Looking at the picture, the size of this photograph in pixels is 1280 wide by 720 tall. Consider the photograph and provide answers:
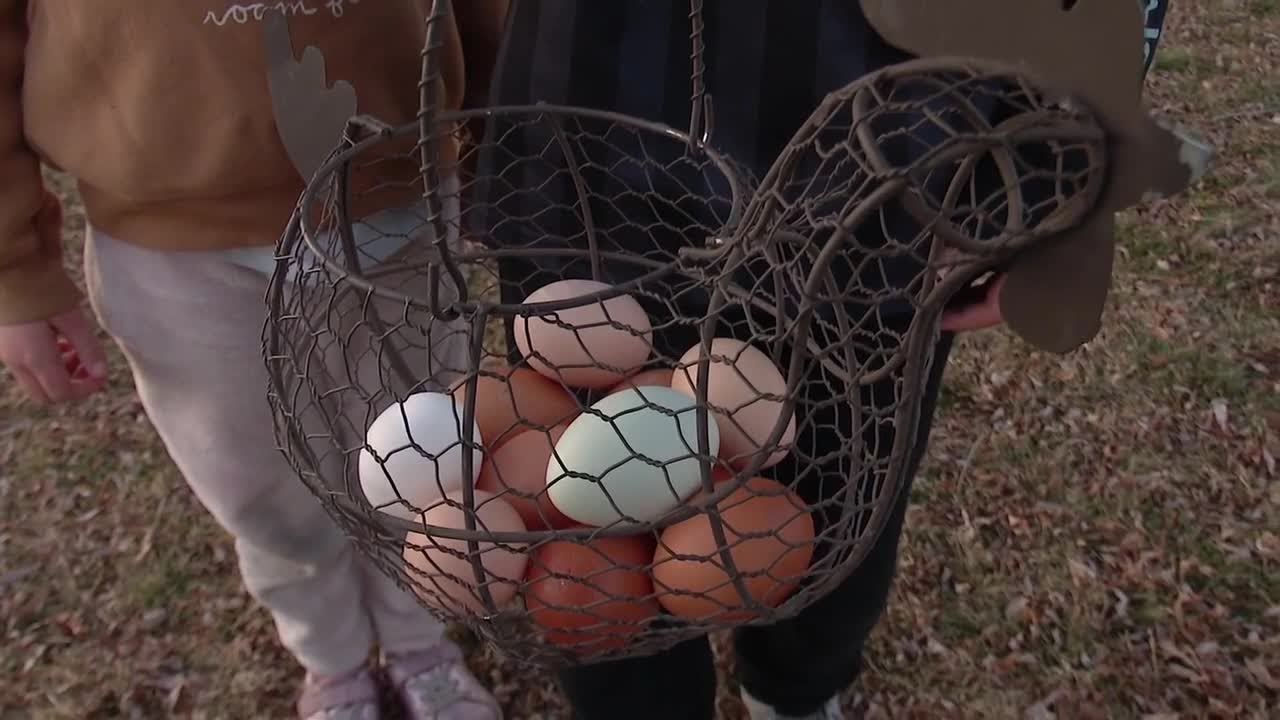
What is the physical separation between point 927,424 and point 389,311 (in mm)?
473

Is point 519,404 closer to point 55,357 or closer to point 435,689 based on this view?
point 55,357

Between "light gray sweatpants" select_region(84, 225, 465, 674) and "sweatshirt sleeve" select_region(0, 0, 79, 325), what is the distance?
38 millimetres

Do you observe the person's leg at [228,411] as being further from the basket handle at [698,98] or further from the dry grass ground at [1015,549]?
the basket handle at [698,98]

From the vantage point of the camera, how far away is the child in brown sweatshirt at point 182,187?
0.76m

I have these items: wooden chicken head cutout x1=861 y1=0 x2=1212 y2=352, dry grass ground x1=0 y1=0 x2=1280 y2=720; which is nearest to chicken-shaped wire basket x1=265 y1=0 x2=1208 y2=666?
wooden chicken head cutout x1=861 y1=0 x2=1212 y2=352

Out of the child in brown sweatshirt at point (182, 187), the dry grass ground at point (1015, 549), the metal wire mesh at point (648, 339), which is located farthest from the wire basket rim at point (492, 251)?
the dry grass ground at point (1015, 549)

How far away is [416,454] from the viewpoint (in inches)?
25.3

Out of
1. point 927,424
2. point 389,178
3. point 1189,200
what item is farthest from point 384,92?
point 1189,200

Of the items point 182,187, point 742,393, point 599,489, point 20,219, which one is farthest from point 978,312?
point 20,219

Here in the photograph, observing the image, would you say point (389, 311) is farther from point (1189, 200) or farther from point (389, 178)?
point (1189, 200)

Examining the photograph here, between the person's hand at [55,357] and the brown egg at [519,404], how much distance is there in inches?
15.6

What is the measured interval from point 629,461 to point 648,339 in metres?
0.12

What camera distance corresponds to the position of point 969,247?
1.33 ft

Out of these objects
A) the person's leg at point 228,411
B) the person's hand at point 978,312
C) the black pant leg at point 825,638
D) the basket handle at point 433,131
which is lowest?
the black pant leg at point 825,638
